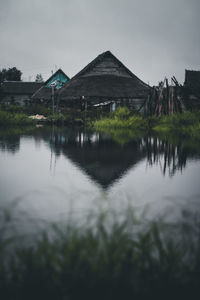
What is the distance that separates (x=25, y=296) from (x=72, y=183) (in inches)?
97.1

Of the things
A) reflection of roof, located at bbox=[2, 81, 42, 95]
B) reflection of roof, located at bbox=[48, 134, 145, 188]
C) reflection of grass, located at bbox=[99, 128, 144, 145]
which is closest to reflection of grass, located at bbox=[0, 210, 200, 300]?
reflection of roof, located at bbox=[48, 134, 145, 188]

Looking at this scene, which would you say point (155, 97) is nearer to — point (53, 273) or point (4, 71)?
point (53, 273)

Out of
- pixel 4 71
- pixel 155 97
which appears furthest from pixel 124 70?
pixel 4 71

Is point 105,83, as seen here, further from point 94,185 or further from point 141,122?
point 94,185

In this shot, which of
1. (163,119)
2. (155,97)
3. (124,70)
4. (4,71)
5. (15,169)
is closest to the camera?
(15,169)

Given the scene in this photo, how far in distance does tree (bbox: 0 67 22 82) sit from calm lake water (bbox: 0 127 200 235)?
74.8 m

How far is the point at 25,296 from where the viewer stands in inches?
58.7

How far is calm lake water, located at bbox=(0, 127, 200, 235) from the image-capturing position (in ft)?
8.95

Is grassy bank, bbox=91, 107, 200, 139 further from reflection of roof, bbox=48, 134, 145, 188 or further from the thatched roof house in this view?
the thatched roof house

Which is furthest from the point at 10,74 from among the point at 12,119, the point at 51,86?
the point at 12,119

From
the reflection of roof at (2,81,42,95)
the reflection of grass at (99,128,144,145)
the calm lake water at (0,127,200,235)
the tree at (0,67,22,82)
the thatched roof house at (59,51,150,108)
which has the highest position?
the tree at (0,67,22,82)

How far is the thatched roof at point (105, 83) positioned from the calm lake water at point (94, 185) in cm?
1669

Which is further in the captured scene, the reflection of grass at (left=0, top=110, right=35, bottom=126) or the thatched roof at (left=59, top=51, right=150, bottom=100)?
the thatched roof at (left=59, top=51, right=150, bottom=100)

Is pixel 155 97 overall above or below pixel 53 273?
above
